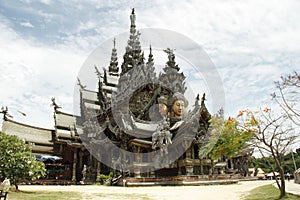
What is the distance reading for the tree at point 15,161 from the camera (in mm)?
14773

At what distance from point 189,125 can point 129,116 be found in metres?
6.32

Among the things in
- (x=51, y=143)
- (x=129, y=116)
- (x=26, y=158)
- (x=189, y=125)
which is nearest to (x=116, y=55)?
(x=51, y=143)

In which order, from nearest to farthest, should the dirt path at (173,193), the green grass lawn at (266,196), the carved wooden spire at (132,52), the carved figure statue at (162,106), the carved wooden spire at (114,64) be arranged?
1. the green grass lawn at (266,196)
2. the dirt path at (173,193)
3. the carved figure statue at (162,106)
4. the carved wooden spire at (132,52)
5. the carved wooden spire at (114,64)

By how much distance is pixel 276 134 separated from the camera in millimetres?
11477

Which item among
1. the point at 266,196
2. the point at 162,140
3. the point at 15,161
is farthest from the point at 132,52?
the point at 266,196

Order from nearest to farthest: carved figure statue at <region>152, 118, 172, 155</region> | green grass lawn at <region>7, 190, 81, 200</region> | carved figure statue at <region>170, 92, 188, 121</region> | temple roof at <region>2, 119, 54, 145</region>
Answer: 1. green grass lawn at <region>7, 190, 81, 200</region>
2. carved figure statue at <region>152, 118, 172, 155</region>
3. carved figure statue at <region>170, 92, 188, 121</region>
4. temple roof at <region>2, 119, 54, 145</region>

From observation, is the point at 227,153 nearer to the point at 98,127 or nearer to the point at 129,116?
the point at 129,116

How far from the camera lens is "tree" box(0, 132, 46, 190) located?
14773 mm

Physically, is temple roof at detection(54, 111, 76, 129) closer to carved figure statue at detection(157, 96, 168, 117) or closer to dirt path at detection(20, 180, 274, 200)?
carved figure statue at detection(157, 96, 168, 117)

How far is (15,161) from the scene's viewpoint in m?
15.0

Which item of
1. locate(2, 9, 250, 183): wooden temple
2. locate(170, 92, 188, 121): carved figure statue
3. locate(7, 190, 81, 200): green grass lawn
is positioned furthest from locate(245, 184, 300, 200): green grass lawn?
locate(170, 92, 188, 121): carved figure statue

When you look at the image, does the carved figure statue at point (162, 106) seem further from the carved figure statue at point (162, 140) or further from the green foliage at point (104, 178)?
the green foliage at point (104, 178)

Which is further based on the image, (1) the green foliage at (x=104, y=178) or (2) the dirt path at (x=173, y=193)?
(1) the green foliage at (x=104, y=178)

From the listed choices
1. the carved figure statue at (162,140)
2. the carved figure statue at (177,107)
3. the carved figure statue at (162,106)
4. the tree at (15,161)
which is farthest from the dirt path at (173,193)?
the carved figure statue at (177,107)
